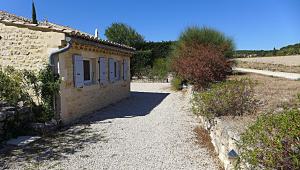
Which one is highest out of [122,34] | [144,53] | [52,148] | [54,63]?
[122,34]

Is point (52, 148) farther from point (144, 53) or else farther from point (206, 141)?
point (144, 53)

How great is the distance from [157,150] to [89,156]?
1.45m

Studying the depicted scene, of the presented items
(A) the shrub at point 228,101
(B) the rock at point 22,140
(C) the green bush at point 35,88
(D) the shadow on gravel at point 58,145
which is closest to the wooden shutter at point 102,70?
(D) the shadow on gravel at point 58,145

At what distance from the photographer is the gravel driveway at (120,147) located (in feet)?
17.4

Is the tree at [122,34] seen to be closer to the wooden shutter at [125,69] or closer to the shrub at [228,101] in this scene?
the wooden shutter at [125,69]

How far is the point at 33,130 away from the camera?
7.40 metres

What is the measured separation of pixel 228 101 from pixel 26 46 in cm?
624

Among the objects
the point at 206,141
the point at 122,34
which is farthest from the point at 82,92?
the point at 122,34

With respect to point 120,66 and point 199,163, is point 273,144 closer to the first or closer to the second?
point 199,163

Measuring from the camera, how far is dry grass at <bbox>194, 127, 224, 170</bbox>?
5.51 meters

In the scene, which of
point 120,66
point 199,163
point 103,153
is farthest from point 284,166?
point 120,66

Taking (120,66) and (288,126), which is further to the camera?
(120,66)

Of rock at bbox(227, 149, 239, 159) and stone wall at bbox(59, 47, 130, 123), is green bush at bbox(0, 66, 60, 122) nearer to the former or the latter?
stone wall at bbox(59, 47, 130, 123)

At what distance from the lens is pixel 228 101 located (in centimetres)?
652
